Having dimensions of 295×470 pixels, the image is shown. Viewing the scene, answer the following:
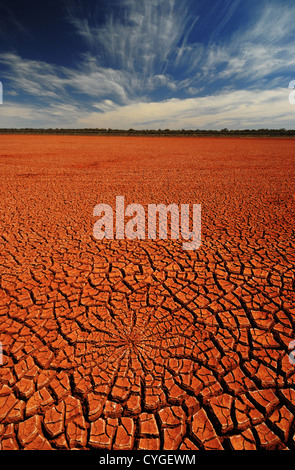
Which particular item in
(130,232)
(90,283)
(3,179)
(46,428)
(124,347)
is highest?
(3,179)

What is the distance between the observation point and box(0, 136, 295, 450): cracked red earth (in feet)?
4.50

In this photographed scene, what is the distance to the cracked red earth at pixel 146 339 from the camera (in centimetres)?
137

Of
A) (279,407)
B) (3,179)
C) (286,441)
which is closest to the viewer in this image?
(286,441)

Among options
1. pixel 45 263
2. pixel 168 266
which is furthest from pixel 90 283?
pixel 168 266

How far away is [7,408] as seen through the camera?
146 cm

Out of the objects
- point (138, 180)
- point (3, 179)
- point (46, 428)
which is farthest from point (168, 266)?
point (3, 179)

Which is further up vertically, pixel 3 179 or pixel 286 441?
pixel 3 179

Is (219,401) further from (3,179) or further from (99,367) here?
(3,179)

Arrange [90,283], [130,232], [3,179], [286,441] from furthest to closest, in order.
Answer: [3,179], [130,232], [90,283], [286,441]

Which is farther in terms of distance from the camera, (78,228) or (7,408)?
(78,228)

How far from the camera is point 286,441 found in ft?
4.23

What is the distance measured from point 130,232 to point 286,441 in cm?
318

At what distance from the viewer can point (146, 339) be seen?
6.29 feet

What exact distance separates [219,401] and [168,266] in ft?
5.38
